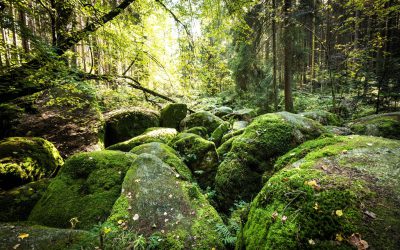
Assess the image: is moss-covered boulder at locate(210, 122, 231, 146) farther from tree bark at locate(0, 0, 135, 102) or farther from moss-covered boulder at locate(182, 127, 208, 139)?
tree bark at locate(0, 0, 135, 102)

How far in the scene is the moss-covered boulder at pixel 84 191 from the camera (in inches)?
139

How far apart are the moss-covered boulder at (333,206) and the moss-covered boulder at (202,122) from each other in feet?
19.6

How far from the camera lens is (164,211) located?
10.9ft

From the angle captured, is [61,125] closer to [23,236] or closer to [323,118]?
[23,236]

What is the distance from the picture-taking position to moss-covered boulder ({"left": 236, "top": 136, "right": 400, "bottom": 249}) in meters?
1.68

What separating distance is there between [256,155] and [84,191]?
3.75 metres

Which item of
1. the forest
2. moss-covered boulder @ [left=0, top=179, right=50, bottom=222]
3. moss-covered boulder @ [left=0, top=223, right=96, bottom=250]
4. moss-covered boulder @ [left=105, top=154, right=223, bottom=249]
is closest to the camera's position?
the forest

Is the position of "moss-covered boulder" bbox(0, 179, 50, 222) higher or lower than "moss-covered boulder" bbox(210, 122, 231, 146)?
lower

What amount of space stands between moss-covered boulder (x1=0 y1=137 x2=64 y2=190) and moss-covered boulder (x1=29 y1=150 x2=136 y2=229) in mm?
1237

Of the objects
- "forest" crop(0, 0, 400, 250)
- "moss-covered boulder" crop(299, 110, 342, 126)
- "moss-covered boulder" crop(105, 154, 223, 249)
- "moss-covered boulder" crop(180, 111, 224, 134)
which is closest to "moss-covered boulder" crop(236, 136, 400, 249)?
"forest" crop(0, 0, 400, 250)

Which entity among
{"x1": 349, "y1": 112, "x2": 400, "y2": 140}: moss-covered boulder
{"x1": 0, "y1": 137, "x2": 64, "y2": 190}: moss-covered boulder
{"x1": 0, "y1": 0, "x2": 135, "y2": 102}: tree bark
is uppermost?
{"x1": 0, "y1": 0, "x2": 135, "y2": 102}: tree bark

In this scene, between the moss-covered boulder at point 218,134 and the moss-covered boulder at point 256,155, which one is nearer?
the moss-covered boulder at point 256,155

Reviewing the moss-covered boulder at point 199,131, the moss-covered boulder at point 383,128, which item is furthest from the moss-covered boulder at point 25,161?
the moss-covered boulder at point 383,128

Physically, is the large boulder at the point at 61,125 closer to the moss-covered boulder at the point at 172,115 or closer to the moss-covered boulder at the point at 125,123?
the moss-covered boulder at the point at 125,123
